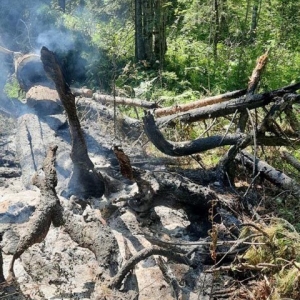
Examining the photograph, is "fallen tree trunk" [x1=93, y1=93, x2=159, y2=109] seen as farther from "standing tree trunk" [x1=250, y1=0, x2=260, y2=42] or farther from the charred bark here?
"standing tree trunk" [x1=250, y1=0, x2=260, y2=42]

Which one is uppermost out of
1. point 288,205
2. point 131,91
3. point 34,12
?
point 34,12

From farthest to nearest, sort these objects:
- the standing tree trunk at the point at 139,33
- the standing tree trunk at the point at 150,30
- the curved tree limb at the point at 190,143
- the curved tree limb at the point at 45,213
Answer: the standing tree trunk at the point at 139,33 < the standing tree trunk at the point at 150,30 < the curved tree limb at the point at 190,143 < the curved tree limb at the point at 45,213

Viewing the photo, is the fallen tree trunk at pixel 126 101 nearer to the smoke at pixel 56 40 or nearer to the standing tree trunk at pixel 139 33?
the smoke at pixel 56 40

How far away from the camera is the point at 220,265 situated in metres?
3.42

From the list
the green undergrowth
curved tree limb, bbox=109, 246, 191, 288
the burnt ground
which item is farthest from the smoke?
the green undergrowth

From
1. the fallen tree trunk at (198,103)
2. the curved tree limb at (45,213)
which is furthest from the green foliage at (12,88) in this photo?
the curved tree limb at (45,213)

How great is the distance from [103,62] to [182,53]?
203 cm

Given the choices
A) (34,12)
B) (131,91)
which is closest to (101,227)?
(131,91)

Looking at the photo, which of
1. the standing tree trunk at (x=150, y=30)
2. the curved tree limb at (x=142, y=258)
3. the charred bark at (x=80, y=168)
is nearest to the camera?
the curved tree limb at (x=142, y=258)

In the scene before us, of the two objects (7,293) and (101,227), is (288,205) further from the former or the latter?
(7,293)

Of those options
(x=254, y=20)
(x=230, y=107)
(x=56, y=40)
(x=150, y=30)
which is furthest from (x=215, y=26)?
(x=230, y=107)

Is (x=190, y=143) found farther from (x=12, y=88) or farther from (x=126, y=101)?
(x=12, y=88)

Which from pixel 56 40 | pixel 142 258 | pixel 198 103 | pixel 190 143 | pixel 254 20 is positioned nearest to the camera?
pixel 142 258

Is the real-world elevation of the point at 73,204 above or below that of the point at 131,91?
below
